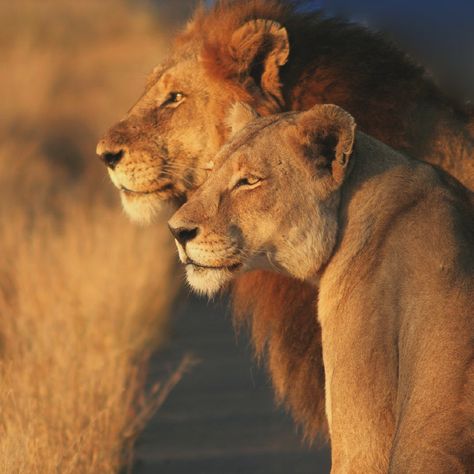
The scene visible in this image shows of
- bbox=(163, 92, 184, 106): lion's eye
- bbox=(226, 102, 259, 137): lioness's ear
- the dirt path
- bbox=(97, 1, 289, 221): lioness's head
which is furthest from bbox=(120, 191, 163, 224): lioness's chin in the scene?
the dirt path

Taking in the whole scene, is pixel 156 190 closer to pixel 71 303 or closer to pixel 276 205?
pixel 276 205

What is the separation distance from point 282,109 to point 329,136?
4.43 ft

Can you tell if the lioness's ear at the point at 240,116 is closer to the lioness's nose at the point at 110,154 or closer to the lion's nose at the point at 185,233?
the lion's nose at the point at 185,233

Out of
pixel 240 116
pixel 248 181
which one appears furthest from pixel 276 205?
pixel 240 116

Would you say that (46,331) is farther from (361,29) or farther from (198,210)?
(198,210)

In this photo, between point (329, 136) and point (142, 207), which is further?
point (142, 207)

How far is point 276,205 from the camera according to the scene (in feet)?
14.9

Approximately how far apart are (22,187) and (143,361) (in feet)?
18.5

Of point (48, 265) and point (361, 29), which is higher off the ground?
point (361, 29)

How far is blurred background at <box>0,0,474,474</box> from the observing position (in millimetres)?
6457

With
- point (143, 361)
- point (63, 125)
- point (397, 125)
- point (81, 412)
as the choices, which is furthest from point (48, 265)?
point (63, 125)

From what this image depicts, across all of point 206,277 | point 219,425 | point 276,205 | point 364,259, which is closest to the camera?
point 364,259

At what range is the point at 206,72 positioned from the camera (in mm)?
6059

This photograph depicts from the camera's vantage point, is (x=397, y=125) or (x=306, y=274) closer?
(x=306, y=274)
